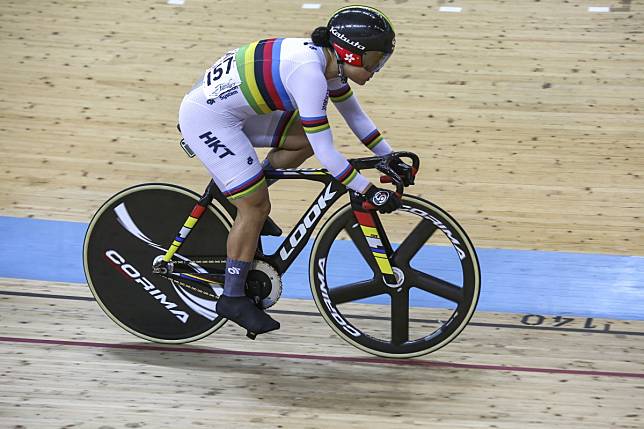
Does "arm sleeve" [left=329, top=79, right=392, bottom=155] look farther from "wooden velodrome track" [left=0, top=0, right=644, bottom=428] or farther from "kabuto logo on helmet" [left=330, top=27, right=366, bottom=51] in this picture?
"wooden velodrome track" [left=0, top=0, right=644, bottom=428]

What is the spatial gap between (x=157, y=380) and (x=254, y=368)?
379mm

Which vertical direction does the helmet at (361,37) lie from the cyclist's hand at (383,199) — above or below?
above

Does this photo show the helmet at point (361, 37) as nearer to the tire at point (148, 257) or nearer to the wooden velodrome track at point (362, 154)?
the tire at point (148, 257)

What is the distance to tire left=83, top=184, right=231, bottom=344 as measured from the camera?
429 centimetres

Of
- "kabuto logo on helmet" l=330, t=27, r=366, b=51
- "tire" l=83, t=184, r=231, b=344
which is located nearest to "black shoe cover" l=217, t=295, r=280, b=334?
"tire" l=83, t=184, r=231, b=344

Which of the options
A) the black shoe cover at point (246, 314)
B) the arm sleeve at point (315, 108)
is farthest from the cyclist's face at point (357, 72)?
the black shoe cover at point (246, 314)

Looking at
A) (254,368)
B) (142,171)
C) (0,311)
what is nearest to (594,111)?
(142,171)

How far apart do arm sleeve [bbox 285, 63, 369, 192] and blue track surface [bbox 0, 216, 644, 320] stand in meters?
1.27

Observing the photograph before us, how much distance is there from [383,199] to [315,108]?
405 mm

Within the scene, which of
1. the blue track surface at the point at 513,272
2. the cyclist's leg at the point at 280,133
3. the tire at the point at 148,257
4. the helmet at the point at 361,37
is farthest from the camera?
the blue track surface at the point at 513,272

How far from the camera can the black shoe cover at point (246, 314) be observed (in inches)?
162

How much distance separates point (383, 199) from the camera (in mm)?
3861

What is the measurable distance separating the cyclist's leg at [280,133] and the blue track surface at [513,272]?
97 centimetres

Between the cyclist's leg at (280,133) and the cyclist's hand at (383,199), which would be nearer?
the cyclist's hand at (383,199)
